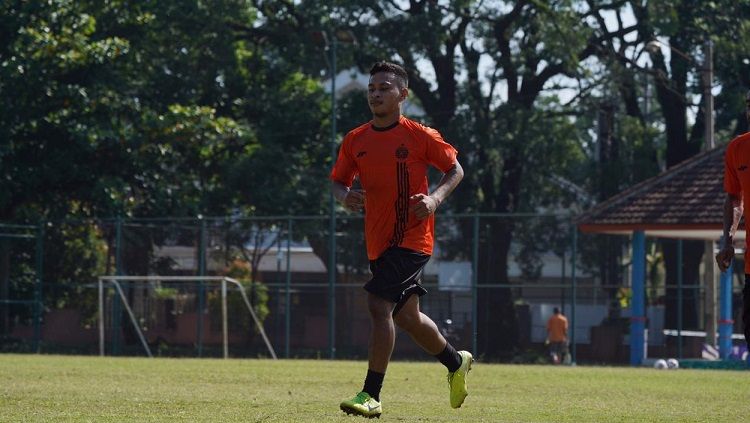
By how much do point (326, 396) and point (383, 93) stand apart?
13.3 ft

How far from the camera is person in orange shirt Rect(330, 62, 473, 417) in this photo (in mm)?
8805

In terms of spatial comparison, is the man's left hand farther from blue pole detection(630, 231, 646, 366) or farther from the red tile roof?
blue pole detection(630, 231, 646, 366)

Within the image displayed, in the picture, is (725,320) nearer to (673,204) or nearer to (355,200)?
(673,204)

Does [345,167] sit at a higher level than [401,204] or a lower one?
higher

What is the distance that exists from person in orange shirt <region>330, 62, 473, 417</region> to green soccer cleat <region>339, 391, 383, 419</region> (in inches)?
2.8

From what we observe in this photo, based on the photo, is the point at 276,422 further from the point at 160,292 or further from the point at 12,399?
the point at 160,292

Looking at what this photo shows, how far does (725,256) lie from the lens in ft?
28.0

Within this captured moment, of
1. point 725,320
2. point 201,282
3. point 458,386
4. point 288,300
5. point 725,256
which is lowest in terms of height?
point 725,320

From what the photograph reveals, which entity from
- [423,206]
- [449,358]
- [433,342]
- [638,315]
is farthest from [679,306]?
[423,206]

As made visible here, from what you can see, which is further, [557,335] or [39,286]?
[39,286]

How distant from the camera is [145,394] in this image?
462 inches

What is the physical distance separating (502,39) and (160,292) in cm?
1154

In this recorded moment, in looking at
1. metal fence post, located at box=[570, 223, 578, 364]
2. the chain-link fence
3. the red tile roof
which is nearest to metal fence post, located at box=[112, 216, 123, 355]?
the chain-link fence

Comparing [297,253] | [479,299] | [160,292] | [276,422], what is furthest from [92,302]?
[276,422]
